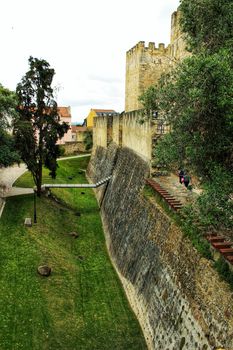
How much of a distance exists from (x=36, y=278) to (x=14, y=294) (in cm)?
195

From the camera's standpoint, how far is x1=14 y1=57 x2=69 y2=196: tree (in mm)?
30000

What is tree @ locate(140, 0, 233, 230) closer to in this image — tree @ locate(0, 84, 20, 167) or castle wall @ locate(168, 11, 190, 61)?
castle wall @ locate(168, 11, 190, 61)

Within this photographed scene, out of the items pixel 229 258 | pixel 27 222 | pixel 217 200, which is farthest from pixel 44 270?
pixel 217 200

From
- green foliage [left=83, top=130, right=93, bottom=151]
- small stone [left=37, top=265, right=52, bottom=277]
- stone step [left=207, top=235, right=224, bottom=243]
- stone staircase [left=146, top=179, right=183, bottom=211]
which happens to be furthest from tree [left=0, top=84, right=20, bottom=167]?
green foliage [left=83, top=130, right=93, bottom=151]

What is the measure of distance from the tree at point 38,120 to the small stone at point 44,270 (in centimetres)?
1174

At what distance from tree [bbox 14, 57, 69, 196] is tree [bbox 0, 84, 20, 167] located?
771 millimetres

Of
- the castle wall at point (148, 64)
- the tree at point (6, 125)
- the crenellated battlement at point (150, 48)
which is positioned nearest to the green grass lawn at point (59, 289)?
the tree at point (6, 125)

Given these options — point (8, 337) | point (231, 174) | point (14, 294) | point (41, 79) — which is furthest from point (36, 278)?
point (41, 79)

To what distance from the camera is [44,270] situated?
20844 millimetres

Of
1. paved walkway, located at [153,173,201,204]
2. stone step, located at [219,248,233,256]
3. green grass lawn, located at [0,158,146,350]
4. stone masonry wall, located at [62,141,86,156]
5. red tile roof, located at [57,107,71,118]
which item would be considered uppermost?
red tile roof, located at [57,107,71,118]

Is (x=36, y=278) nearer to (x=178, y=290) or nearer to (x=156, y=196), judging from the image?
(x=156, y=196)

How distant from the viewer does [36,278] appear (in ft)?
67.0

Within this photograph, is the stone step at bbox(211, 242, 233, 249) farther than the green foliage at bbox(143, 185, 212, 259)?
No

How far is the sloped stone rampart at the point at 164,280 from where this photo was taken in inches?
415
